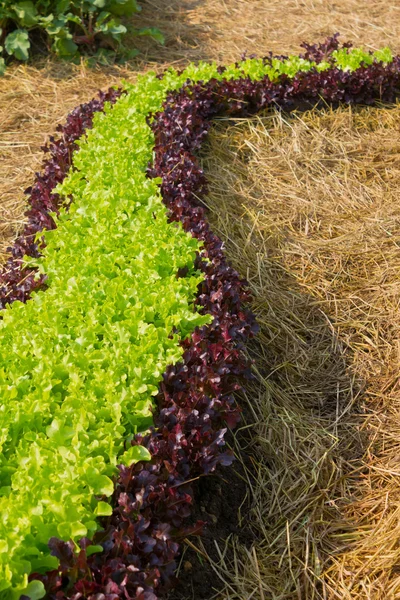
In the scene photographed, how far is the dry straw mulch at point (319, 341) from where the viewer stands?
3488 mm

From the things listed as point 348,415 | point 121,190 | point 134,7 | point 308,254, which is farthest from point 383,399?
point 134,7

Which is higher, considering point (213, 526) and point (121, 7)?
point (121, 7)

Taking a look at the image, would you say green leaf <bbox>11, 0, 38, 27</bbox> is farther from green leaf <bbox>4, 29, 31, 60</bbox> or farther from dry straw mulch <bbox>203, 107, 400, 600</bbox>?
dry straw mulch <bbox>203, 107, 400, 600</bbox>

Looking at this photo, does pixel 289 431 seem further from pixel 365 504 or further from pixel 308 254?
pixel 308 254

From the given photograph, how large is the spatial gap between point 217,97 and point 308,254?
209cm

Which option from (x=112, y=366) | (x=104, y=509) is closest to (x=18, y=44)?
(x=112, y=366)

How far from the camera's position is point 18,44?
779 centimetres

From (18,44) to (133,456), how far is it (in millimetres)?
6294

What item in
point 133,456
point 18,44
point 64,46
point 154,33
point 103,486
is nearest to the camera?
point 103,486

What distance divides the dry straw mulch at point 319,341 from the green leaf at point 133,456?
2.87 feet

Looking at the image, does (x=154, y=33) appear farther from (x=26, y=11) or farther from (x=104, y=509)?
(x=104, y=509)

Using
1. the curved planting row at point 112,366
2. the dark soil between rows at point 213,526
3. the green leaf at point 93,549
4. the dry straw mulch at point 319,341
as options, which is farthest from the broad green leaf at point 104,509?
the dry straw mulch at point 319,341

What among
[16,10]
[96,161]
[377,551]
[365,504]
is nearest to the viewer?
[377,551]

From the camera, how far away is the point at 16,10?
302 inches
